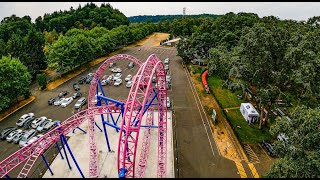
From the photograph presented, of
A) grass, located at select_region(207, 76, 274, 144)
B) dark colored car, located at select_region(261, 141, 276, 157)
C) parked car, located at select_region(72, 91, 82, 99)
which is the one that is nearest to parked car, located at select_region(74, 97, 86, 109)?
parked car, located at select_region(72, 91, 82, 99)

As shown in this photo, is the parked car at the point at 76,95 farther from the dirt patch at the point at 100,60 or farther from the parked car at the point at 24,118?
the parked car at the point at 24,118

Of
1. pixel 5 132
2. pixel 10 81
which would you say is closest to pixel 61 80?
pixel 10 81

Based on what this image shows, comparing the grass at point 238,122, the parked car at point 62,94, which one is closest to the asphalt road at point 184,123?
the parked car at point 62,94

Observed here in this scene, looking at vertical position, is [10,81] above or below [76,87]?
above

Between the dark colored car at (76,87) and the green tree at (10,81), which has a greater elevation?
the green tree at (10,81)

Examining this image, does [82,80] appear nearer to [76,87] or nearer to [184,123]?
[76,87]

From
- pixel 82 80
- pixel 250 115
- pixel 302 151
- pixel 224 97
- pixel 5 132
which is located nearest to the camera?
pixel 302 151

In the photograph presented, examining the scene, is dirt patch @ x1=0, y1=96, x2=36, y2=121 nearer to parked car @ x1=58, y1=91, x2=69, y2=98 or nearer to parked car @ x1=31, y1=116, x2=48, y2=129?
parked car @ x1=58, y1=91, x2=69, y2=98

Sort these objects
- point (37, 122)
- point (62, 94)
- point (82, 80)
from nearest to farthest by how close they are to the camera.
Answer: point (37, 122), point (62, 94), point (82, 80)
